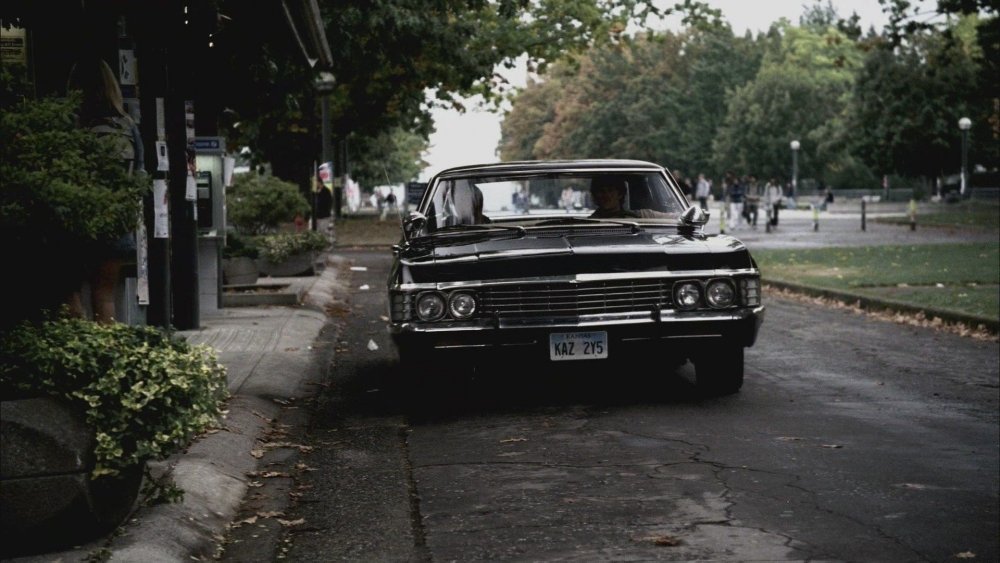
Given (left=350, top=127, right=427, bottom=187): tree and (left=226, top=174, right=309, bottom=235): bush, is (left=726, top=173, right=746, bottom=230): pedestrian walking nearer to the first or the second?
(left=350, top=127, right=427, bottom=187): tree

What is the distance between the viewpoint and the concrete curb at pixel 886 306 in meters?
15.4

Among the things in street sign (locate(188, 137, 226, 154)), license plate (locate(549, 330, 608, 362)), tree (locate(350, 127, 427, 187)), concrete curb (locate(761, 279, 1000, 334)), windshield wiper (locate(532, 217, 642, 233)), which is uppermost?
tree (locate(350, 127, 427, 187))

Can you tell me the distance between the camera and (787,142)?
107 metres

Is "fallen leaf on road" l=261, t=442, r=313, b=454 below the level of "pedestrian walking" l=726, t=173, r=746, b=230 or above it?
below

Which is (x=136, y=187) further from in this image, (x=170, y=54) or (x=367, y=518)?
(x=170, y=54)

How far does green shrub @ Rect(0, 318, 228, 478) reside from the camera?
Result: 5.53m

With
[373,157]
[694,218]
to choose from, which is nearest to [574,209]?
[694,218]

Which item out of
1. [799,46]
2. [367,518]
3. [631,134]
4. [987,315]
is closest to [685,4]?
[987,315]

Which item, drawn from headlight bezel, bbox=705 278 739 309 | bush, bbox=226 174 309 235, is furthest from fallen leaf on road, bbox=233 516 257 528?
bush, bbox=226 174 309 235

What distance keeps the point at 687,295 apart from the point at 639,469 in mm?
2146

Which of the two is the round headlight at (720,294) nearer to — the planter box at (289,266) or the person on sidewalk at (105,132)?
the person on sidewalk at (105,132)

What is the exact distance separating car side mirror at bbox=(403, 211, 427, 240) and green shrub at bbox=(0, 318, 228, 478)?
4.78 meters

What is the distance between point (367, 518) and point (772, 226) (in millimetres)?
41990

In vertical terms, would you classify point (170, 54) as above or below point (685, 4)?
below
